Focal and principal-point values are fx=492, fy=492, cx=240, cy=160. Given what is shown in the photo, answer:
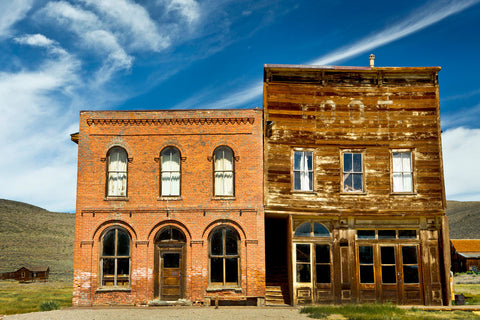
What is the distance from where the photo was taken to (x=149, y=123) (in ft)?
65.1

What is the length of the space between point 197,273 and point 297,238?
4.10 m

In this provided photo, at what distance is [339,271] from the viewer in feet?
62.8

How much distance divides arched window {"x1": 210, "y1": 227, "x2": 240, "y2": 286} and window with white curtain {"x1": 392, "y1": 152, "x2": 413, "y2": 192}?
6802mm

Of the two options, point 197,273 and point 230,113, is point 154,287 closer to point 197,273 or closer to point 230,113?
point 197,273

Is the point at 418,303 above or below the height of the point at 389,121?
below

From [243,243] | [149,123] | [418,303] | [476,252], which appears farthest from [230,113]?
[476,252]

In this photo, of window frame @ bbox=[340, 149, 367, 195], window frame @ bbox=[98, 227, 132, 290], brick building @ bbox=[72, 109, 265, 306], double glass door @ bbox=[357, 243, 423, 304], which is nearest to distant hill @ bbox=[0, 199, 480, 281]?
window frame @ bbox=[98, 227, 132, 290]

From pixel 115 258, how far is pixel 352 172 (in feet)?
32.6

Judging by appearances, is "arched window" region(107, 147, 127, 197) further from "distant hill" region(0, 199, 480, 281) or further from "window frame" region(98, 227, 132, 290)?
"distant hill" region(0, 199, 480, 281)

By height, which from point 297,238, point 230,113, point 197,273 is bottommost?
point 197,273

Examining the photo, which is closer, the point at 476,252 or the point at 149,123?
the point at 149,123

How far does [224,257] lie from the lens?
750 inches

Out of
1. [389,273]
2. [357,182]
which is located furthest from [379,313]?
[357,182]

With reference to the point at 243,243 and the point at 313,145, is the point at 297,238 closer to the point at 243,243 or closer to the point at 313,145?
the point at 243,243
